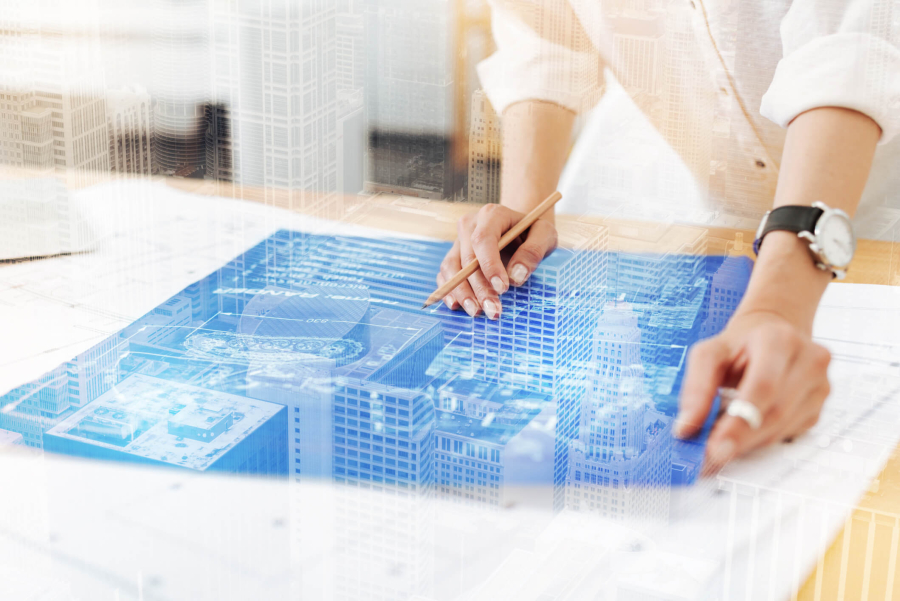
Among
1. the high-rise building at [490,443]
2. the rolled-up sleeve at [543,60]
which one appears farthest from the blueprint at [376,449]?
the rolled-up sleeve at [543,60]

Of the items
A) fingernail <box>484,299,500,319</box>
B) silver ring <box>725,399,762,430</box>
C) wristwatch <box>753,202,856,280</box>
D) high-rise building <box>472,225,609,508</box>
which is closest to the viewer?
silver ring <box>725,399,762,430</box>

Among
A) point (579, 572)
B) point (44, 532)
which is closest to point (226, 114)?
point (44, 532)

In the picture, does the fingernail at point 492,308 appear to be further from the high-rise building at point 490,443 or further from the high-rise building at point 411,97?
the high-rise building at point 411,97

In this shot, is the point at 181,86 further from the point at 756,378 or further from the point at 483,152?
the point at 756,378

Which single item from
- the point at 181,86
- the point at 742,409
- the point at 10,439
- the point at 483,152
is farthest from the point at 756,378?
the point at 181,86

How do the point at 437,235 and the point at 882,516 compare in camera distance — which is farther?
the point at 437,235

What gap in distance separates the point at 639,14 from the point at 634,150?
0.55 ft

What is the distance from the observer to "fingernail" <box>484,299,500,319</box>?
2.86ft

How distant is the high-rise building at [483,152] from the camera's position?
1.26m

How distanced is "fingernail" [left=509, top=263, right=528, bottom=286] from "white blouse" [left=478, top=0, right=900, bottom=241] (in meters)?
0.29

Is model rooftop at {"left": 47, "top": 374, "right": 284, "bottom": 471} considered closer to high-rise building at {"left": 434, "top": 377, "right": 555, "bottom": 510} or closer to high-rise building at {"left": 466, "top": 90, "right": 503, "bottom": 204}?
high-rise building at {"left": 434, "top": 377, "right": 555, "bottom": 510}

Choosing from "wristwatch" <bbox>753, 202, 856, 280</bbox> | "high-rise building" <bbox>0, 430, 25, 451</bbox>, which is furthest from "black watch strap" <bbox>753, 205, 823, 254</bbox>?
"high-rise building" <bbox>0, 430, 25, 451</bbox>

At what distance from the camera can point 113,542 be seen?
599 millimetres

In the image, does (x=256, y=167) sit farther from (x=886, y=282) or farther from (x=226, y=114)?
(x=886, y=282)
